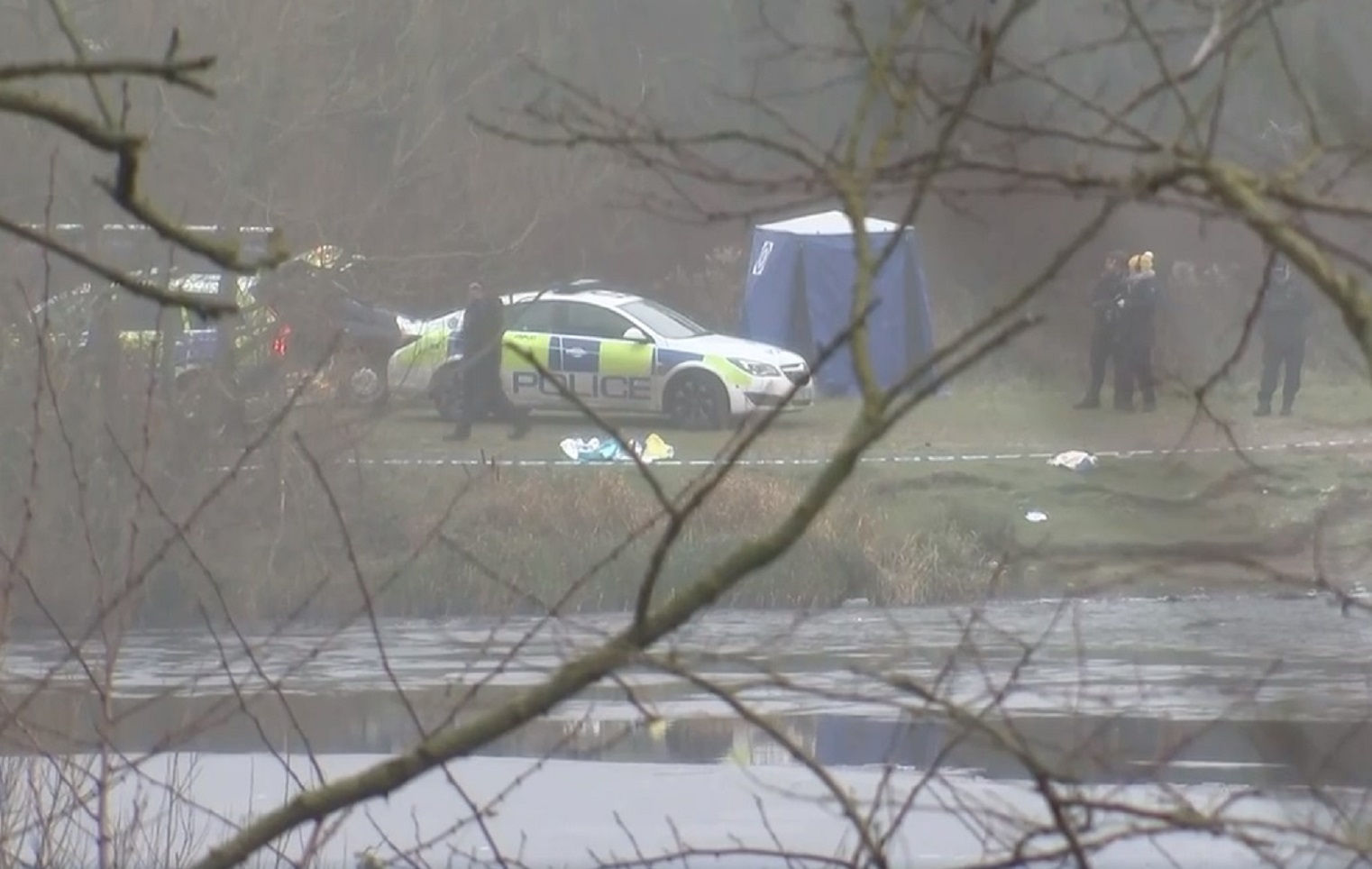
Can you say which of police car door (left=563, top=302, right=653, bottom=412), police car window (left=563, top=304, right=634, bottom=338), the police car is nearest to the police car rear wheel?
the police car

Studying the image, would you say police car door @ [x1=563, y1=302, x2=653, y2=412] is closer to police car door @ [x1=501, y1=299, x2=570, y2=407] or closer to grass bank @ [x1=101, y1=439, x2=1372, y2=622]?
police car door @ [x1=501, y1=299, x2=570, y2=407]

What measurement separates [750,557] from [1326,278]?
80 centimetres

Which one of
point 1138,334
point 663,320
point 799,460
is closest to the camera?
point 1138,334

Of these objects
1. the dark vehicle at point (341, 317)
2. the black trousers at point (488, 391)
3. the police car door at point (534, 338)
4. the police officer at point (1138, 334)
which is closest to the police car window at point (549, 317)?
the police car door at point (534, 338)

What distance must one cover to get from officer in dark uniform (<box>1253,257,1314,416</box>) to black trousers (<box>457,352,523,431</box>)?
718 centimetres

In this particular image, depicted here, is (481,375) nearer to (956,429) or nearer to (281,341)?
(281,341)

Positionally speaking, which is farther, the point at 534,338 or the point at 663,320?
the point at 663,320

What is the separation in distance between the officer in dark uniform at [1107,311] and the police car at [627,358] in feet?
23.5

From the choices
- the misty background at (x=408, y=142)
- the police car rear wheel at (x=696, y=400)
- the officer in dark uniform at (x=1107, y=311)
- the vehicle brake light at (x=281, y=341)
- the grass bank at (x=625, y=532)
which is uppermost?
the misty background at (x=408, y=142)

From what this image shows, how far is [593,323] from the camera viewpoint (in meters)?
20.8

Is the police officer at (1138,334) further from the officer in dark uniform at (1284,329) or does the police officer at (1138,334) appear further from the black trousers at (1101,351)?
the officer in dark uniform at (1284,329)

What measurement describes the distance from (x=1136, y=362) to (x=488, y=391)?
1154cm

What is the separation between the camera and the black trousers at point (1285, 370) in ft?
24.0

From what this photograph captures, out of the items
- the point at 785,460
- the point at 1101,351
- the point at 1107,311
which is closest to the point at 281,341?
the point at 785,460
